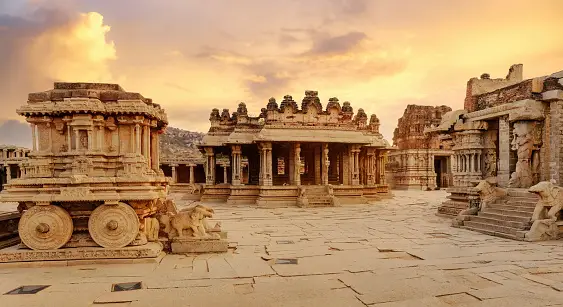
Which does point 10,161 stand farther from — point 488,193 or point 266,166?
point 488,193

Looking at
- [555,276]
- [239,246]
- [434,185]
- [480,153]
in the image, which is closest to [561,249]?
[555,276]

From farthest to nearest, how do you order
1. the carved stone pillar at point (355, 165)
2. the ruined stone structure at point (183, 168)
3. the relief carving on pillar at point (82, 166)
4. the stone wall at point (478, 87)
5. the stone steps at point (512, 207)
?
the ruined stone structure at point (183, 168) → the carved stone pillar at point (355, 165) → the stone wall at point (478, 87) → the stone steps at point (512, 207) → the relief carving on pillar at point (82, 166)

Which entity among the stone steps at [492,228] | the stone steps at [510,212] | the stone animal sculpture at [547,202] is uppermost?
the stone animal sculpture at [547,202]

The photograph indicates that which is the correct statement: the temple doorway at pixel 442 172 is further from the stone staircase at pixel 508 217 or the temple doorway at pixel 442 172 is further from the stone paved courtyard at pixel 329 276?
the stone paved courtyard at pixel 329 276

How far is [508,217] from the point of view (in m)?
10.0

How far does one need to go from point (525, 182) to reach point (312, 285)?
30.2 ft

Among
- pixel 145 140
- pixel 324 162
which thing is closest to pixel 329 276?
pixel 145 140

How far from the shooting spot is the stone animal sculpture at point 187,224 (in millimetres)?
7652

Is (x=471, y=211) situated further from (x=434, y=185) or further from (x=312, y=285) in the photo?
(x=434, y=185)

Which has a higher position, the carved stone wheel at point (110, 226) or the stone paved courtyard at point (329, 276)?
the carved stone wheel at point (110, 226)

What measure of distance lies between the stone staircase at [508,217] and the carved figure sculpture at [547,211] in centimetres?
27

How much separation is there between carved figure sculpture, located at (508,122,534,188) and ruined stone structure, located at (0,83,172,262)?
10.6m

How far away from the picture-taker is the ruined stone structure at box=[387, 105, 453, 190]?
33.4 meters

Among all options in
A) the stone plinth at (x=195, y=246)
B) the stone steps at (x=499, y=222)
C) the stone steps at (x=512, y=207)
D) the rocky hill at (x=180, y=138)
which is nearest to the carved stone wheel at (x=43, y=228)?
the stone plinth at (x=195, y=246)
